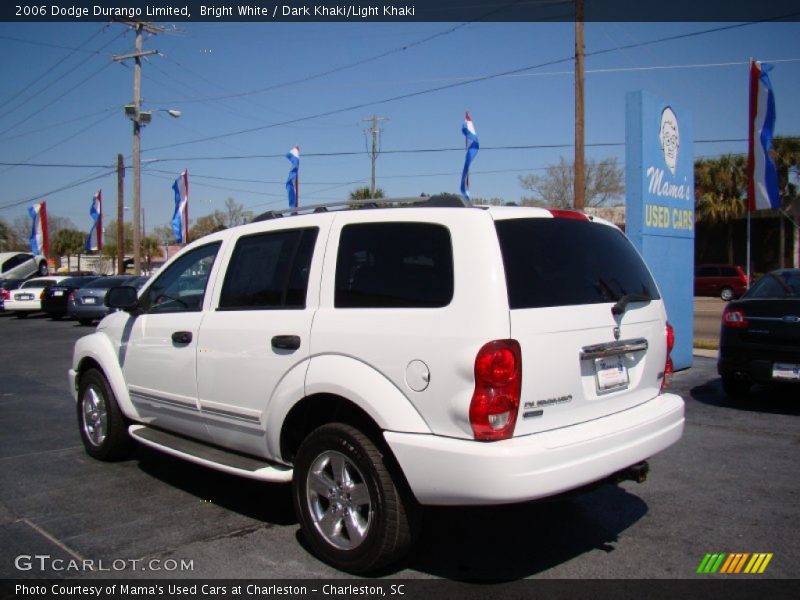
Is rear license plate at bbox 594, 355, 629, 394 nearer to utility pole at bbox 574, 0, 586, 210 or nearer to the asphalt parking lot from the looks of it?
the asphalt parking lot

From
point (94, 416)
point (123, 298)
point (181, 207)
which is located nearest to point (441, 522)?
point (123, 298)

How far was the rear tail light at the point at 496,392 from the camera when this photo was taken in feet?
10.2

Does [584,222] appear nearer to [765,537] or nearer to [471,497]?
[471,497]

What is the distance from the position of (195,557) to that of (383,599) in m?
1.15

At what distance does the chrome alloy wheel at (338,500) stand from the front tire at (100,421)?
242 centimetres

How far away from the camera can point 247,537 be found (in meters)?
4.08

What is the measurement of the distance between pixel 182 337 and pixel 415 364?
2.05m

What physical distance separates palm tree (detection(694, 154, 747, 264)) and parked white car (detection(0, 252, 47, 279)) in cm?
→ 3380

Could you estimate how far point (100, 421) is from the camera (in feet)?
18.5

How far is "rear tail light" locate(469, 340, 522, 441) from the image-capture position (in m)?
3.10

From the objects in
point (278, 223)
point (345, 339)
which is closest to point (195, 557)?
point (345, 339)

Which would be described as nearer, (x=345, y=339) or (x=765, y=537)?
(x=345, y=339)

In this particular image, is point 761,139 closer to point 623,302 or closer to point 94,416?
point 623,302

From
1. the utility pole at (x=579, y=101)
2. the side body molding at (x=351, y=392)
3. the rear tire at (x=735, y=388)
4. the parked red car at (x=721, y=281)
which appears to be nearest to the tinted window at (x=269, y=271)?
the side body molding at (x=351, y=392)
